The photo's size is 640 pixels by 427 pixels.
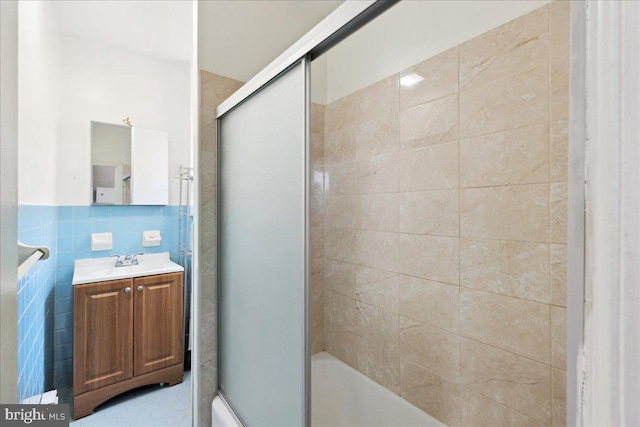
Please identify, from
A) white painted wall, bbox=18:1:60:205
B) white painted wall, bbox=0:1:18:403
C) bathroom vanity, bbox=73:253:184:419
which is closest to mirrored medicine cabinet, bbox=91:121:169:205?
white painted wall, bbox=18:1:60:205

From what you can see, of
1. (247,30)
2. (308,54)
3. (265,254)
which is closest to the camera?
(308,54)

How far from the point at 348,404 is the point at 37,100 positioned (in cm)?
224

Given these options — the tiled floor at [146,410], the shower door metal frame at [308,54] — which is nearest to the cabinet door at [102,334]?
the tiled floor at [146,410]

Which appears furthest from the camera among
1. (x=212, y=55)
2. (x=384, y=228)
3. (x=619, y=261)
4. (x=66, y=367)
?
(x=66, y=367)

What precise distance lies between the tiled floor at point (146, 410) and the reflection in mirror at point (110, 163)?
1.38 metres

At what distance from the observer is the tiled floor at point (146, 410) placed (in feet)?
5.85

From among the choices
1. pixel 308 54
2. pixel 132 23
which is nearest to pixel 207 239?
pixel 308 54

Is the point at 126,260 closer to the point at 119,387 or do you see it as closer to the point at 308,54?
the point at 119,387

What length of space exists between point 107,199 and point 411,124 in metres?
2.24

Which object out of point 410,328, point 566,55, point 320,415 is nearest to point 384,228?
point 410,328

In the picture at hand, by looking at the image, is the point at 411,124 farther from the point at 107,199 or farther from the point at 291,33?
the point at 107,199

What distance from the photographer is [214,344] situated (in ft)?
4.46

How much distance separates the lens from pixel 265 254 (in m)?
1.02

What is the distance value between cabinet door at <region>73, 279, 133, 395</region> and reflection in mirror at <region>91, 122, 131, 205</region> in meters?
0.73
